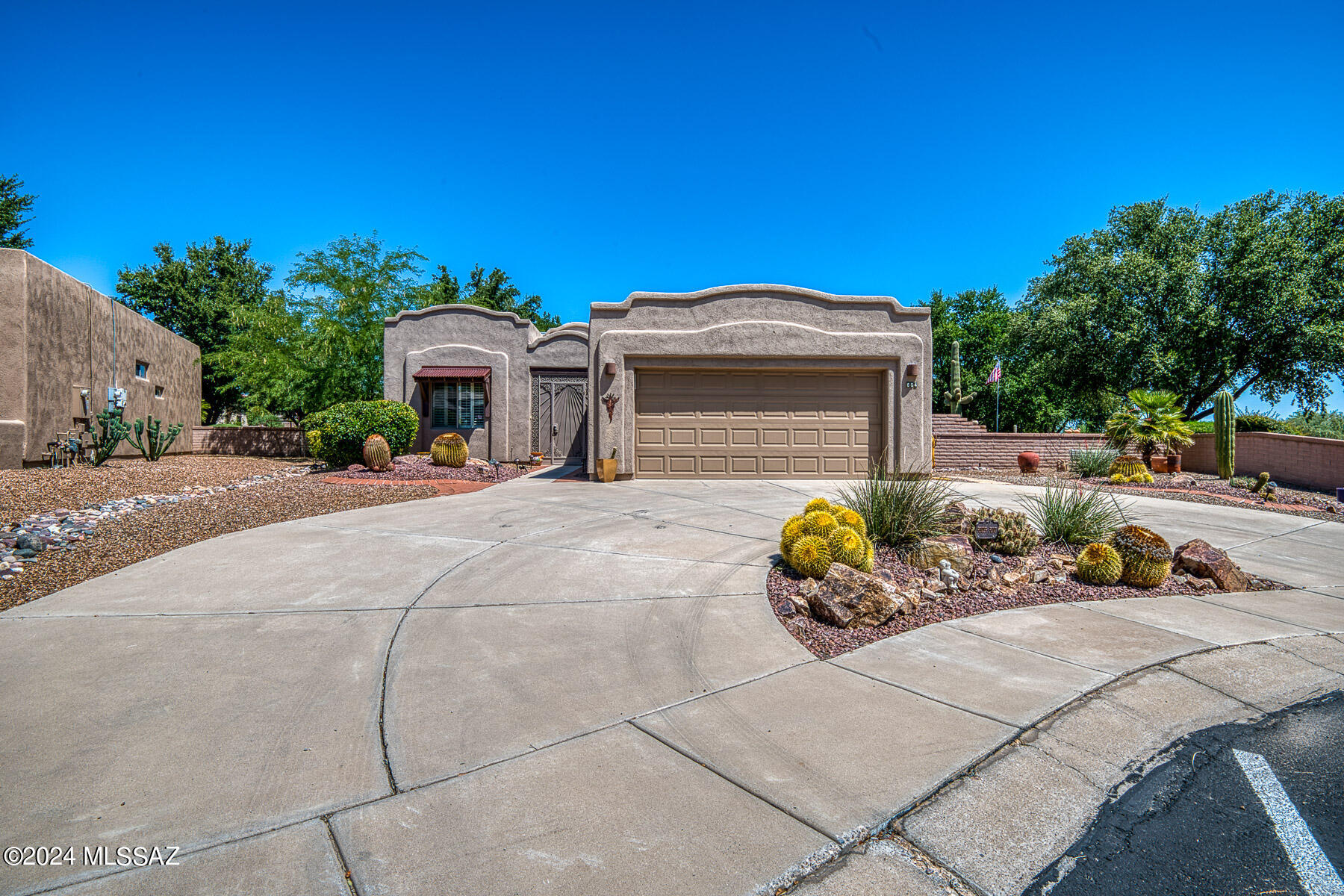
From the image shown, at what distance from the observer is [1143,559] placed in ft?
17.7

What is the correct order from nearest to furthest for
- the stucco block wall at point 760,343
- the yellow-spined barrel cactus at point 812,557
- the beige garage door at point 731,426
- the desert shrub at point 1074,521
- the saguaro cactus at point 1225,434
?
the yellow-spined barrel cactus at point 812,557
the desert shrub at point 1074,521
the stucco block wall at point 760,343
the beige garage door at point 731,426
the saguaro cactus at point 1225,434

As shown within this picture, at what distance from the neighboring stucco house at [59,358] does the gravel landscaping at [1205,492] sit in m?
A: 16.8

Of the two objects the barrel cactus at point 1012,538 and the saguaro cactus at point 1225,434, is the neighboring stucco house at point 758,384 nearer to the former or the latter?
the saguaro cactus at point 1225,434

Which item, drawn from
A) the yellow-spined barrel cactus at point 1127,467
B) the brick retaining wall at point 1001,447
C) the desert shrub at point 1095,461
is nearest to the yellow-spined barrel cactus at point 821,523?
the yellow-spined barrel cactus at point 1127,467

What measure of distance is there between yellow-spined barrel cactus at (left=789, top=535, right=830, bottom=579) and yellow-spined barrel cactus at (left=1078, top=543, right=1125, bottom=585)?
91.4 inches

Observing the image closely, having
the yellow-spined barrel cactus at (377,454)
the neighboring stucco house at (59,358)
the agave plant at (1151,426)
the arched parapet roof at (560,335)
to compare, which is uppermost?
the arched parapet roof at (560,335)

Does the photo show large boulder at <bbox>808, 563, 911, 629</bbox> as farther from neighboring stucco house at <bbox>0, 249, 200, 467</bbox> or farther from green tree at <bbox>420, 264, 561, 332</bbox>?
green tree at <bbox>420, 264, 561, 332</bbox>

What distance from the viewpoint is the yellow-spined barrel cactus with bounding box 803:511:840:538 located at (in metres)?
5.25

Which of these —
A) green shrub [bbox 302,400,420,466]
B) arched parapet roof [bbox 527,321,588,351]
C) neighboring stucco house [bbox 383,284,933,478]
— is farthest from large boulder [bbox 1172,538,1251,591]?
arched parapet roof [bbox 527,321,588,351]

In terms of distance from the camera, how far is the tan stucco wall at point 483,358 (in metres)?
17.8

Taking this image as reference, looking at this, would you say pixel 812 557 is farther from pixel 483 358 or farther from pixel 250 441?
pixel 250 441

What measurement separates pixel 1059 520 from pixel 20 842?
292 inches

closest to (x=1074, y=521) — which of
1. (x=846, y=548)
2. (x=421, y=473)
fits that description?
(x=846, y=548)

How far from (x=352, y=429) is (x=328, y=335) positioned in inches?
299
